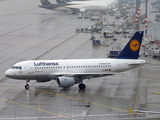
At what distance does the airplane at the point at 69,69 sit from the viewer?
4794 centimetres

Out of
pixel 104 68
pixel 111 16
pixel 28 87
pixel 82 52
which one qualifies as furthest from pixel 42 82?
pixel 111 16

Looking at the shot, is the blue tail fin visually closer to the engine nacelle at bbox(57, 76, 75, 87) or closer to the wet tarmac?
the wet tarmac

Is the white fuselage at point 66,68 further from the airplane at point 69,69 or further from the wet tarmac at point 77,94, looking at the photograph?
the wet tarmac at point 77,94

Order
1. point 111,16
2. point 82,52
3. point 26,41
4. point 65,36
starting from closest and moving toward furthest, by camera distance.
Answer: point 82,52, point 26,41, point 65,36, point 111,16

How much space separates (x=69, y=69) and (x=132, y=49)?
9448 millimetres

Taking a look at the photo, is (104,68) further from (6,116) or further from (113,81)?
(6,116)

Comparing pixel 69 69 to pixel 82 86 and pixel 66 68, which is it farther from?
pixel 82 86

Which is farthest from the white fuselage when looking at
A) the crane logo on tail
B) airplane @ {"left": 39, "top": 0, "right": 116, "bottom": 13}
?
airplane @ {"left": 39, "top": 0, "right": 116, "bottom": 13}

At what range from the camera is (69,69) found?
49406 millimetres

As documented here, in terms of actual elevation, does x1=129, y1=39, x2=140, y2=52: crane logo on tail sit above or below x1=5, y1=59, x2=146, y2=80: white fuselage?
above

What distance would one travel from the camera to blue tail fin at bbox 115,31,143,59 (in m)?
51.8

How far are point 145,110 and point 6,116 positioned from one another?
48.5 feet

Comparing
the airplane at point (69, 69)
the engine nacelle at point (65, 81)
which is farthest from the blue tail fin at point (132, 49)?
the engine nacelle at point (65, 81)

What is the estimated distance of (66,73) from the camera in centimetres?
4888
